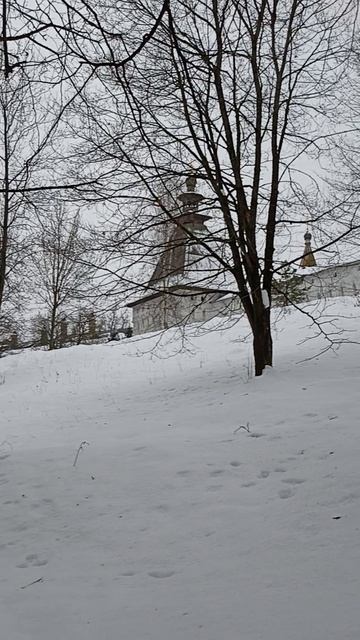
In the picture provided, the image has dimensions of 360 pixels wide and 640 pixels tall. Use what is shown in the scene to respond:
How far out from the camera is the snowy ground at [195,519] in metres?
2.46

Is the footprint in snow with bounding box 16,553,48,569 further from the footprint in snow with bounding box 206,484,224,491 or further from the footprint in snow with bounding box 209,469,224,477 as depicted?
the footprint in snow with bounding box 209,469,224,477

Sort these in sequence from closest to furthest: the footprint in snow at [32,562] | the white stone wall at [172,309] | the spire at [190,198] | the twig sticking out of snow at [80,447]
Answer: the footprint in snow at [32,562] < the twig sticking out of snow at [80,447] < the spire at [190,198] < the white stone wall at [172,309]

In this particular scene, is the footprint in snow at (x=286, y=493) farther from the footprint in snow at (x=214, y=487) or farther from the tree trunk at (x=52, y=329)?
the tree trunk at (x=52, y=329)

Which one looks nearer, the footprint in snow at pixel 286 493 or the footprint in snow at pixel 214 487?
the footprint in snow at pixel 286 493

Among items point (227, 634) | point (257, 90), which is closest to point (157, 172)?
point (257, 90)

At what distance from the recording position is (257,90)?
802 centimetres

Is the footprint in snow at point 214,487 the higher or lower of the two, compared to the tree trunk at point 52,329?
lower

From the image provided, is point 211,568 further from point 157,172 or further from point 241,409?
point 157,172

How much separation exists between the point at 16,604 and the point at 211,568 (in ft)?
3.54

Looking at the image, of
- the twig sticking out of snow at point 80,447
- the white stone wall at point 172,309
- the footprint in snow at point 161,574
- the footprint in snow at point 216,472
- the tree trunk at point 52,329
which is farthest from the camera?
the tree trunk at point 52,329

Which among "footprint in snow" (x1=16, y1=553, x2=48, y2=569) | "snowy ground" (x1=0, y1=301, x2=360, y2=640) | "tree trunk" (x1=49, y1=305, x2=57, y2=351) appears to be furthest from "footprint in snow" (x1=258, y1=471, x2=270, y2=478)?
"tree trunk" (x1=49, y1=305, x2=57, y2=351)

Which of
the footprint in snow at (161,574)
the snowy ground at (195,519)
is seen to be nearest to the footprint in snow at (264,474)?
Result: the snowy ground at (195,519)

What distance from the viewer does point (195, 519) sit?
11.5ft

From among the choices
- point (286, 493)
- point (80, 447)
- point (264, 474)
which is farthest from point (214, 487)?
point (80, 447)
